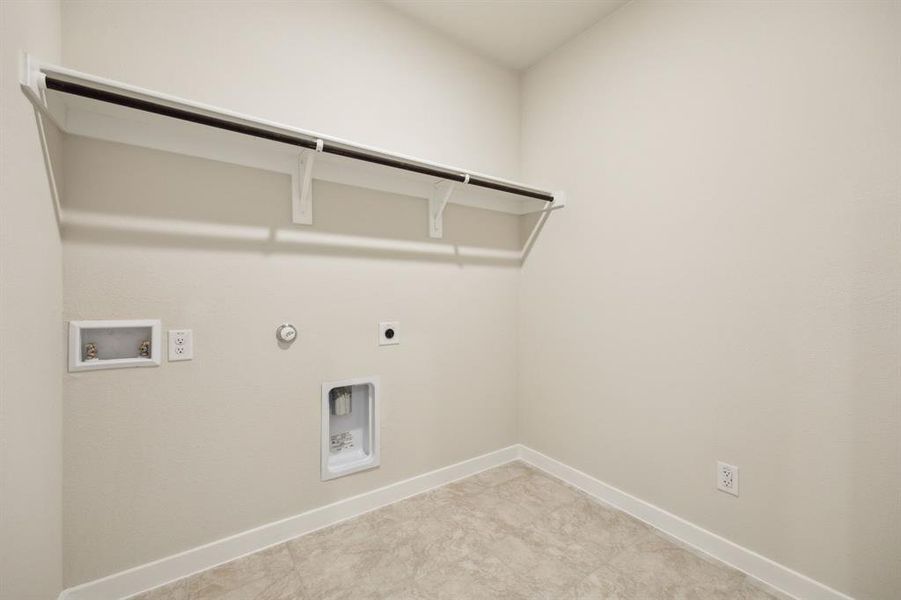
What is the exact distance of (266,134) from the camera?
134 centimetres

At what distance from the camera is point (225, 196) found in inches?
59.3

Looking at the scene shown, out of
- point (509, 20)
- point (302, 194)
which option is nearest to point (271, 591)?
point (302, 194)

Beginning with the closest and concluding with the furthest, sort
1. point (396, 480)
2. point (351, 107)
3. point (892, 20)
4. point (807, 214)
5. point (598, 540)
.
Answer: point (892, 20) < point (807, 214) < point (598, 540) < point (351, 107) < point (396, 480)

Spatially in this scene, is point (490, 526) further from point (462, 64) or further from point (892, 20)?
Answer: point (462, 64)

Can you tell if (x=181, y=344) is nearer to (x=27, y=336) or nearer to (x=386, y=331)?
(x=27, y=336)

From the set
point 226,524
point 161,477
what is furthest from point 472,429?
point 161,477

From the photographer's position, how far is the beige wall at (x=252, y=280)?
1299 millimetres

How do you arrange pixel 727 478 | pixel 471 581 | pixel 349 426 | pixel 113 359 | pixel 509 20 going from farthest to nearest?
pixel 509 20 → pixel 349 426 → pixel 727 478 → pixel 471 581 → pixel 113 359

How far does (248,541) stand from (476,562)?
0.96 m

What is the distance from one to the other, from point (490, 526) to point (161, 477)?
1392 millimetres

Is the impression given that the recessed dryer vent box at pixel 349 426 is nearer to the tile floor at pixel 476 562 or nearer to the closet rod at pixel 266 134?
the tile floor at pixel 476 562

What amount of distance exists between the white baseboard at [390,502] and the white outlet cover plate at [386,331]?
0.76m

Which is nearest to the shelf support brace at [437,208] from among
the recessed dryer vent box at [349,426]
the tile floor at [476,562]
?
the recessed dryer vent box at [349,426]

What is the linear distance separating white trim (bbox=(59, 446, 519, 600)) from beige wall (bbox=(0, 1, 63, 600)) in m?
0.15
